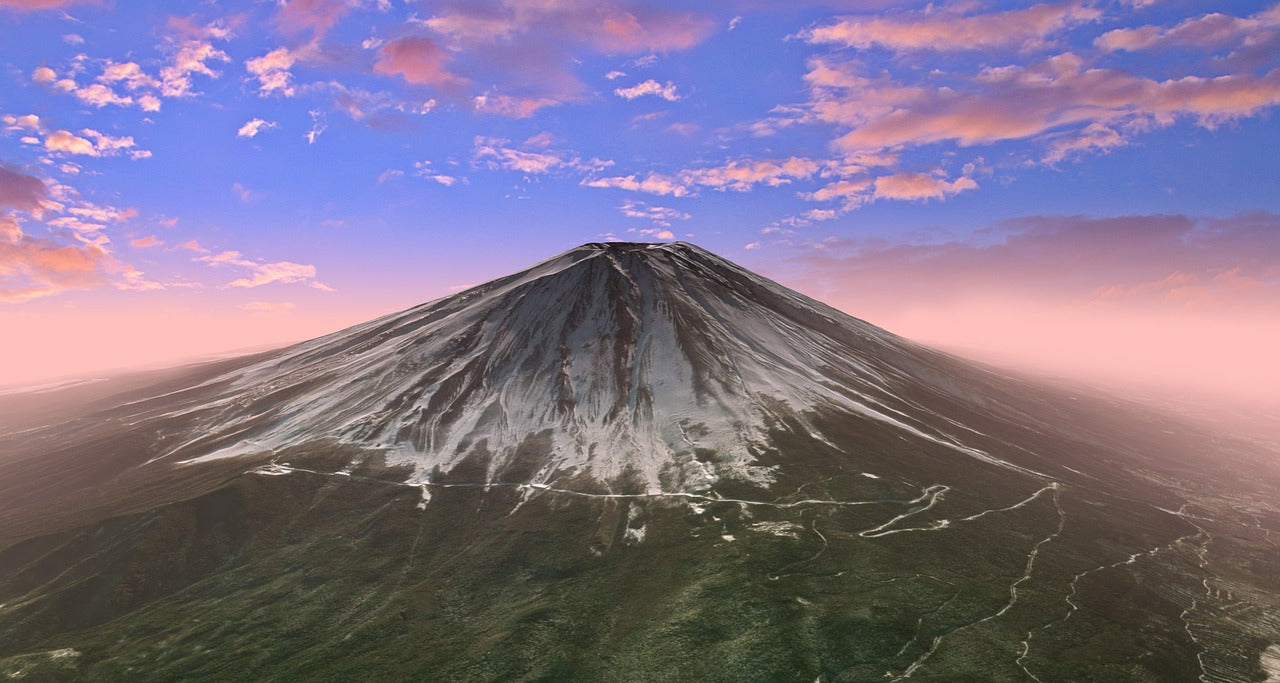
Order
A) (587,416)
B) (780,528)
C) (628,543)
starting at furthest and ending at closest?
1. (587,416)
2. (628,543)
3. (780,528)

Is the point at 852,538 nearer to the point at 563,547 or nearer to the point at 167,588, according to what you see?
the point at 563,547

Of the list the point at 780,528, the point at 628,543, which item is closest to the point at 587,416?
the point at 628,543

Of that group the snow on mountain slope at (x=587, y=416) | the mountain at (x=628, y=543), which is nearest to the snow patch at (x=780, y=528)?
the mountain at (x=628, y=543)

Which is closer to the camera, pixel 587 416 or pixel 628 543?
pixel 628 543

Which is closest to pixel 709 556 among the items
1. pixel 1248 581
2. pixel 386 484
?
pixel 386 484

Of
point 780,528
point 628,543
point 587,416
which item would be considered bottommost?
point 628,543

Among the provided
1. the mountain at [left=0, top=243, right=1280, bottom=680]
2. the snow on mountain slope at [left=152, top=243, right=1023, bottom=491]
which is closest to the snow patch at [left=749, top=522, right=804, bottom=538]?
the mountain at [left=0, top=243, right=1280, bottom=680]

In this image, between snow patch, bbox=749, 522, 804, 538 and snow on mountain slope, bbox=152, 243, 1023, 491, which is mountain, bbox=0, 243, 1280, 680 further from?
snow on mountain slope, bbox=152, 243, 1023, 491

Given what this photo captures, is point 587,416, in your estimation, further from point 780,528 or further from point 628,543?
point 780,528

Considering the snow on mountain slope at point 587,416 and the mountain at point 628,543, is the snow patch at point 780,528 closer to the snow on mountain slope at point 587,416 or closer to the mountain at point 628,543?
the mountain at point 628,543
